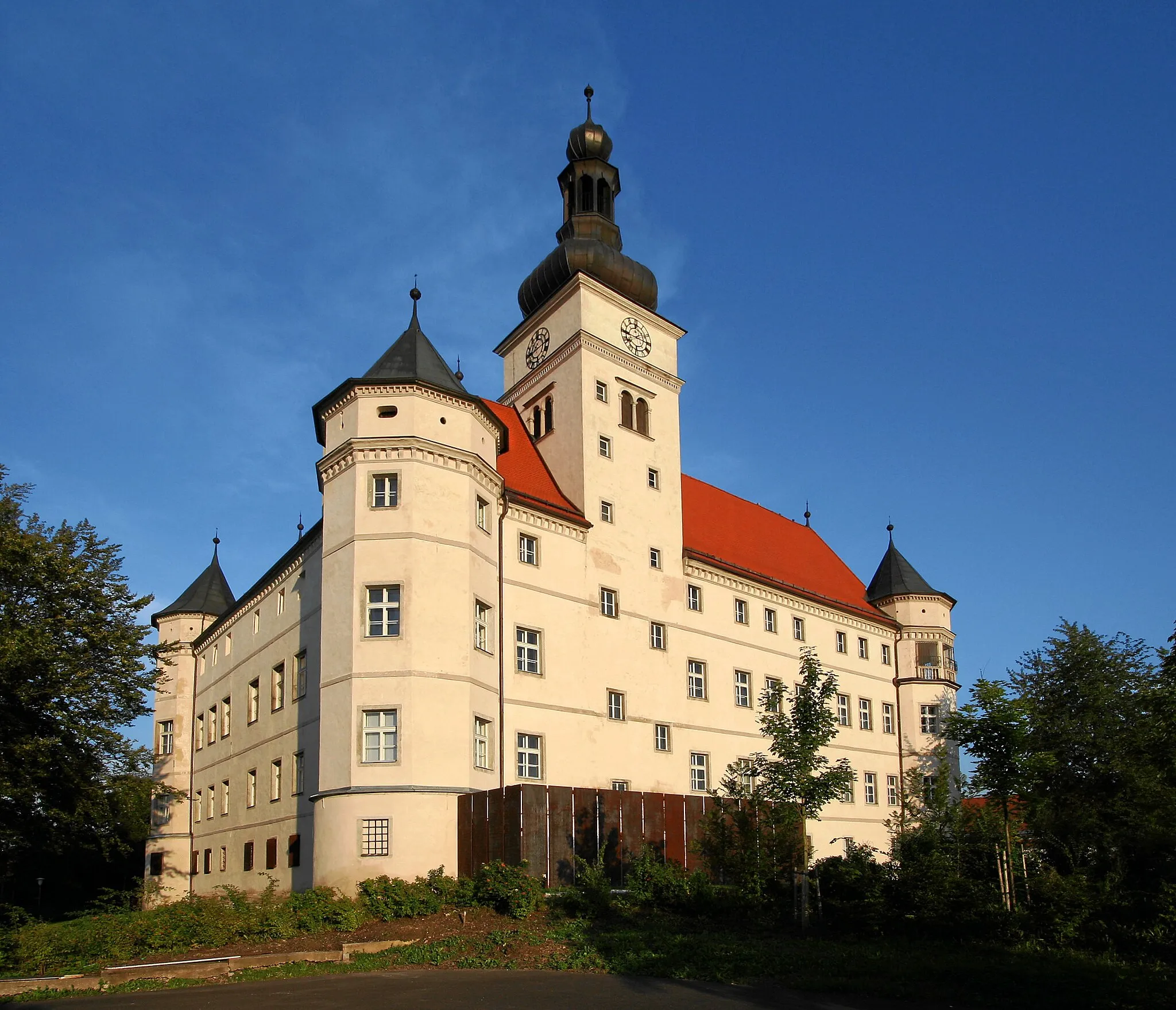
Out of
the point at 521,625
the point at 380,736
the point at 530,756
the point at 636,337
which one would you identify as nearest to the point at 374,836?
the point at 380,736

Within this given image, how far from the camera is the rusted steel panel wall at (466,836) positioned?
Result: 25.9 metres

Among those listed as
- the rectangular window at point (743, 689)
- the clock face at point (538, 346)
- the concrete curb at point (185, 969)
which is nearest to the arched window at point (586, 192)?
the clock face at point (538, 346)

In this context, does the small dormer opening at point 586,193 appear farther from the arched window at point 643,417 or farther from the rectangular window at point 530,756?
the rectangular window at point 530,756

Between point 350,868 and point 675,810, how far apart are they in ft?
27.5

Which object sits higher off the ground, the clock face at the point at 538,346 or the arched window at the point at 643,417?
the clock face at the point at 538,346

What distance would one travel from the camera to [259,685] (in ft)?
125

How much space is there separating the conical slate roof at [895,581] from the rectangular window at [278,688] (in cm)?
2750

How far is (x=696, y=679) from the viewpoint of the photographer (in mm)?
38000

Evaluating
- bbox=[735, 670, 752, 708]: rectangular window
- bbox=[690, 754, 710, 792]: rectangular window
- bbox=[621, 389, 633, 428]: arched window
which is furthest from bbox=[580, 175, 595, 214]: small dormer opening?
bbox=[690, 754, 710, 792]: rectangular window

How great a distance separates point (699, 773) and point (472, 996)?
75.5 ft

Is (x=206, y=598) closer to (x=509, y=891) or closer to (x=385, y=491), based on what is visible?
(x=385, y=491)

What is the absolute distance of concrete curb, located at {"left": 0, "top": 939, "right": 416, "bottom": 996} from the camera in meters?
17.5

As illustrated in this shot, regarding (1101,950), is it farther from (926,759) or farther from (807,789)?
(926,759)

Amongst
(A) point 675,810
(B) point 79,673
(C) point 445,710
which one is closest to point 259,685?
(B) point 79,673
